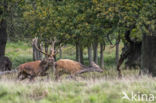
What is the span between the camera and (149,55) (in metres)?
13.2

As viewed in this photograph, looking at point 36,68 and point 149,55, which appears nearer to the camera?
point 36,68

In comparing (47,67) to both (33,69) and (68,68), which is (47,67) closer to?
(33,69)

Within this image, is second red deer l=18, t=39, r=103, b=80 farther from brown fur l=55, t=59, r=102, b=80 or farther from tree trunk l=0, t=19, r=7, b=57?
tree trunk l=0, t=19, r=7, b=57

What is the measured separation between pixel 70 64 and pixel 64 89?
164 inches

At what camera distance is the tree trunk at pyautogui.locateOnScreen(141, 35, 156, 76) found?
43.1 feet

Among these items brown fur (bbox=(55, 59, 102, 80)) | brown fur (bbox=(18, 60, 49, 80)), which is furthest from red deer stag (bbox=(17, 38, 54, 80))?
brown fur (bbox=(55, 59, 102, 80))

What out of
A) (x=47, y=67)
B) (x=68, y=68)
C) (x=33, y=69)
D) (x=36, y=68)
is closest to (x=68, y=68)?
(x=68, y=68)

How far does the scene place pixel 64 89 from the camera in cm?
866

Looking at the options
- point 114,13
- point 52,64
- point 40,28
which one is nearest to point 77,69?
point 52,64

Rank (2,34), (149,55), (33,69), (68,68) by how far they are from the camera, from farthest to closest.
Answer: (2,34), (149,55), (68,68), (33,69)

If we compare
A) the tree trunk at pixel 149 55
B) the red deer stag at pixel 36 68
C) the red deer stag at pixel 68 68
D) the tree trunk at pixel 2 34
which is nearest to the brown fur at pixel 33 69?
the red deer stag at pixel 36 68

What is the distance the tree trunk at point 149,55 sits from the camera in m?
13.1

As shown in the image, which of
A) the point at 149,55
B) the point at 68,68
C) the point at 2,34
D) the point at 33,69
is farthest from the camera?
the point at 2,34

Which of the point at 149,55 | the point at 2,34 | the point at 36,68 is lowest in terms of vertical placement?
the point at 36,68
